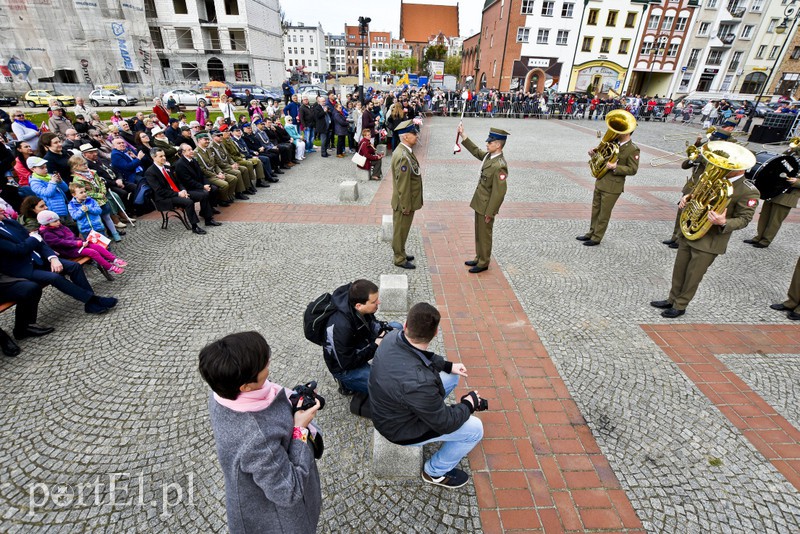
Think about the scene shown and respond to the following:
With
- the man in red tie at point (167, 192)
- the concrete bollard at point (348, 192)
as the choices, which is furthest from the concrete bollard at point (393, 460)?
the concrete bollard at point (348, 192)

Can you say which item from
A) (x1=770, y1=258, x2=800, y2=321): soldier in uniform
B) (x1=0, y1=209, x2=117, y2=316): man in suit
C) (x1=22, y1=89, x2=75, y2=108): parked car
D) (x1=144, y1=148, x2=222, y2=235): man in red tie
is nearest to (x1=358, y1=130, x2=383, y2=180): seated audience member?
(x1=144, y1=148, x2=222, y2=235): man in red tie

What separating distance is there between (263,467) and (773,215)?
948 cm

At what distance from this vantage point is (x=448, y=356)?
4293 mm

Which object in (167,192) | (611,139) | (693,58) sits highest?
(693,58)

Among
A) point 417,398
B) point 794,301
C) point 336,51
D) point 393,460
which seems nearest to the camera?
point 417,398

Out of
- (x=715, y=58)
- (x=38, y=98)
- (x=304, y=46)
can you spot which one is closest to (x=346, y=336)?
(x=38, y=98)

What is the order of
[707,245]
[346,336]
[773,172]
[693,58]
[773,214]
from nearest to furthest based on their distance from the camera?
[346,336] < [707,245] < [773,172] < [773,214] < [693,58]

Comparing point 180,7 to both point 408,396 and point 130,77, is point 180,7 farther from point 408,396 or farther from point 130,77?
point 408,396

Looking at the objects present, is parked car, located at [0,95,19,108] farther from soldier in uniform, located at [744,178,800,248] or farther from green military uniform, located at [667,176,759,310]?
soldier in uniform, located at [744,178,800,248]

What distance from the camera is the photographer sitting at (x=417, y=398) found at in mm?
2346

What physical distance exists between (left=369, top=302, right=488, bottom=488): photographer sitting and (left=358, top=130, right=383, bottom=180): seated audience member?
8359 mm

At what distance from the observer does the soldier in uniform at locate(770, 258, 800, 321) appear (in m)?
5.11

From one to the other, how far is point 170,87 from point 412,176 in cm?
3916

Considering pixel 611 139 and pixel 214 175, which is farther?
pixel 214 175
